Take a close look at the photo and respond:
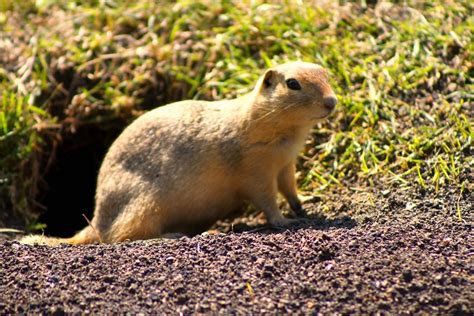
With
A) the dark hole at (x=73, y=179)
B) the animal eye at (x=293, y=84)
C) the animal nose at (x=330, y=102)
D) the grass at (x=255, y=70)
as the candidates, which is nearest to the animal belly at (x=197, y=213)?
the grass at (x=255, y=70)

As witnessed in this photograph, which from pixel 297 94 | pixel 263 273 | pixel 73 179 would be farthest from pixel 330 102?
pixel 73 179

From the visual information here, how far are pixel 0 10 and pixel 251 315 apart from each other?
302 inches

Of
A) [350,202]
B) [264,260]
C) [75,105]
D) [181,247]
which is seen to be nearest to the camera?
[264,260]

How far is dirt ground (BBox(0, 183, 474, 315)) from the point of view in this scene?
489cm

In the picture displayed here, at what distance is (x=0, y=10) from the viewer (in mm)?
10812

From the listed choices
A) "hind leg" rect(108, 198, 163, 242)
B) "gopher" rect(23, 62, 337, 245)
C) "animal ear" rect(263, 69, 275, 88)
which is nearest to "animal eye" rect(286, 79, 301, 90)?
"gopher" rect(23, 62, 337, 245)

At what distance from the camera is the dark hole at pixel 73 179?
9.64 m

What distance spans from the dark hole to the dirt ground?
3.42 m

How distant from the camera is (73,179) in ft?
33.1

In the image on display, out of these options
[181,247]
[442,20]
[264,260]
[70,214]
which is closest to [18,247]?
[181,247]

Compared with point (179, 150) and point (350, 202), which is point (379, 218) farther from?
point (179, 150)

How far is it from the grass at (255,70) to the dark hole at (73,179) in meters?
0.36

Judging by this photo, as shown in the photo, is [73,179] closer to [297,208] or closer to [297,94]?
[297,208]

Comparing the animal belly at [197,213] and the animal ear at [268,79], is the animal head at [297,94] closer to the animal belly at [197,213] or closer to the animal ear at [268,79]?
the animal ear at [268,79]
